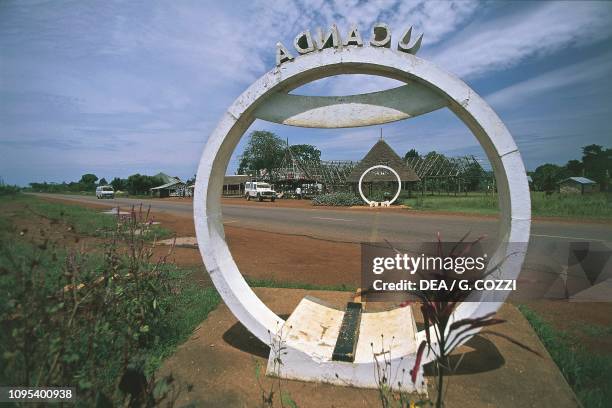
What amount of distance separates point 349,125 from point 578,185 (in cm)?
5145

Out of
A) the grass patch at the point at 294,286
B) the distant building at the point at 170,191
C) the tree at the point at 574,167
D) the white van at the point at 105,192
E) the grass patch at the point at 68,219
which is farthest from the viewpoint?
the distant building at the point at 170,191

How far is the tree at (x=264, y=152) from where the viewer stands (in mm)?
45312

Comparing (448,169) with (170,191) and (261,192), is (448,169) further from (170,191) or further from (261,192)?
(170,191)

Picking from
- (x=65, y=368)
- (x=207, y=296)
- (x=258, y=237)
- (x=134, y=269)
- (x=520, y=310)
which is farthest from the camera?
(x=258, y=237)

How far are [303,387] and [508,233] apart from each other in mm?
2259

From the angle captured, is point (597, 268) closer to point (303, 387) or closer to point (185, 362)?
point (303, 387)

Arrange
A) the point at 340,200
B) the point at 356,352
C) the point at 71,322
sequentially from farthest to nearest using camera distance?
1. the point at 340,200
2. the point at 356,352
3. the point at 71,322

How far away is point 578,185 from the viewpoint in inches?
1671

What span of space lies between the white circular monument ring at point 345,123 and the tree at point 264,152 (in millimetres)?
41843

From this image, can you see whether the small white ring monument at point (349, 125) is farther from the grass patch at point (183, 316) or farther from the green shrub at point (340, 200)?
the green shrub at point (340, 200)

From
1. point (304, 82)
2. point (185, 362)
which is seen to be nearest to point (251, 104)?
point (304, 82)

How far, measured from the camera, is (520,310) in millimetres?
4590

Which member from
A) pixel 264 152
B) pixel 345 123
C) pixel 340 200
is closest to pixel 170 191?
pixel 264 152

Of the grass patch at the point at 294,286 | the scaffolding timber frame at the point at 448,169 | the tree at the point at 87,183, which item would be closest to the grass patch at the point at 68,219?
the grass patch at the point at 294,286
